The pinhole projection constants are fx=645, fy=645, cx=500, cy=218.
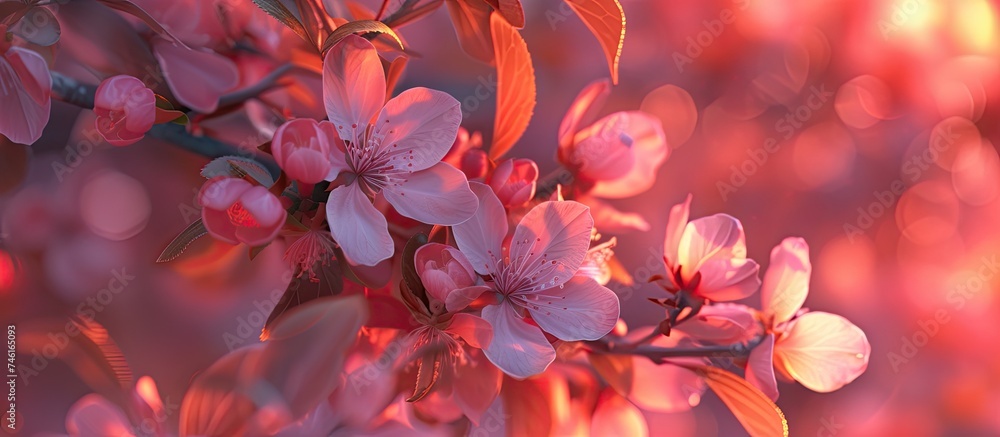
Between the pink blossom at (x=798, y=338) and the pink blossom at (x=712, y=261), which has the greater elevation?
the pink blossom at (x=712, y=261)

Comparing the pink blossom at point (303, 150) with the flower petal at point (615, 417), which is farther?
the flower petal at point (615, 417)

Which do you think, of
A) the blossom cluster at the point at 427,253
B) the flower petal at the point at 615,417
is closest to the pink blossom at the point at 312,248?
the blossom cluster at the point at 427,253

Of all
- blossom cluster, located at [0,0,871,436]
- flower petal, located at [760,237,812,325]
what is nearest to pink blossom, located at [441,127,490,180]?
blossom cluster, located at [0,0,871,436]

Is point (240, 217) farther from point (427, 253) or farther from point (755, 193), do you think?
point (755, 193)

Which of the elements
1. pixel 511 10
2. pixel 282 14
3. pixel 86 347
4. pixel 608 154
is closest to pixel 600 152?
pixel 608 154

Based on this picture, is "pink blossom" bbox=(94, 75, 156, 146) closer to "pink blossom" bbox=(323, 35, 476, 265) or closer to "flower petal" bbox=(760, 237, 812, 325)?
"pink blossom" bbox=(323, 35, 476, 265)

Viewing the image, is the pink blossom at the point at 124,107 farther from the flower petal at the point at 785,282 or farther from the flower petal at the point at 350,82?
the flower petal at the point at 785,282
